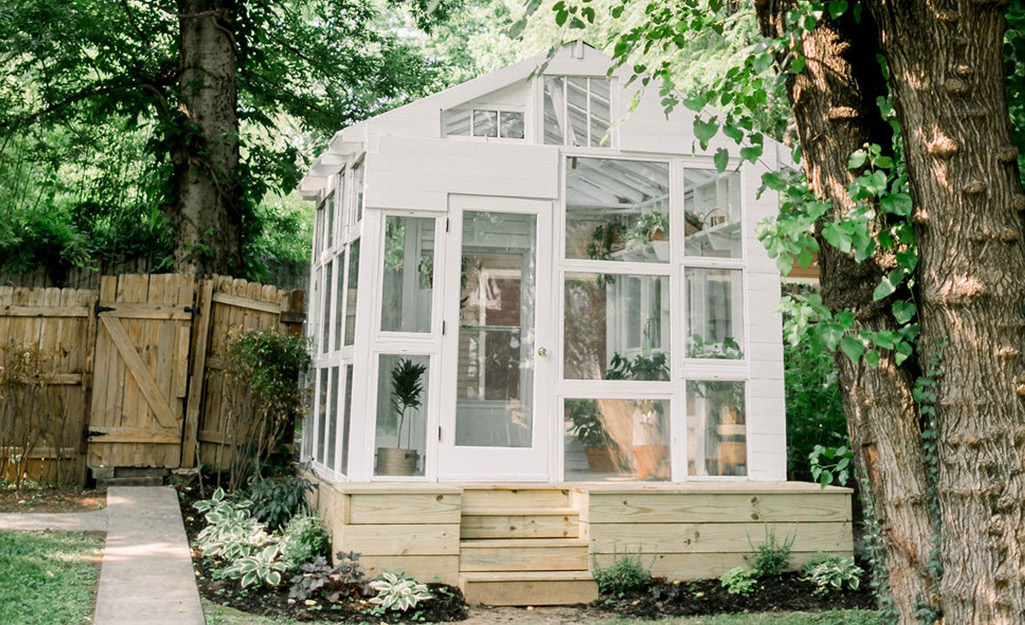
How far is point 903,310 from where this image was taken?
118 inches

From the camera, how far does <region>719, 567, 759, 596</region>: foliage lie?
558 cm

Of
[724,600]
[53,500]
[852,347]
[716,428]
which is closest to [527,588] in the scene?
[724,600]

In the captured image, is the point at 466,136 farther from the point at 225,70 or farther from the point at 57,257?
the point at 57,257

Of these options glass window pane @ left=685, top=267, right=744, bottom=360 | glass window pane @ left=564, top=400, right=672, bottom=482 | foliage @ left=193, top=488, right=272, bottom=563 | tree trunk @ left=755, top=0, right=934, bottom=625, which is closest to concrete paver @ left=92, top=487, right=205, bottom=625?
foliage @ left=193, top=488, right=272, bottom=563

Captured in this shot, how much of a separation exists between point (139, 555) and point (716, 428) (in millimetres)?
3937

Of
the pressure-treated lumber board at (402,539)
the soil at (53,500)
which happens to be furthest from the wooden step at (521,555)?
the soil at (53,500)

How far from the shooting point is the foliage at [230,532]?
19.0 feet

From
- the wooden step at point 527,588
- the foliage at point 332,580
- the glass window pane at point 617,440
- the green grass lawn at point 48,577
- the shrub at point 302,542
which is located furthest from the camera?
the glass window pane at point 617,440

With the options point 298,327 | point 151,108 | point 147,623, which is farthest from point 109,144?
point 147,623

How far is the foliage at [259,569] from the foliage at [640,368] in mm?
2552

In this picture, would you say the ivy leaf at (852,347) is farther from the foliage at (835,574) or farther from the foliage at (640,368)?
the foliage at (640,368)

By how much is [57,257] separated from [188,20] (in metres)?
3.69

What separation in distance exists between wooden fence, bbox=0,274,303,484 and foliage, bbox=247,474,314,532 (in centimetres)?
161

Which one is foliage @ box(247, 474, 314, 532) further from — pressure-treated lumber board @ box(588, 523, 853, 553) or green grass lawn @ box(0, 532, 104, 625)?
pressure-treated lumber board @ box(588, 523, 853, 553)
